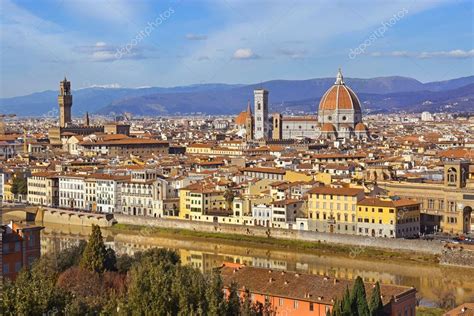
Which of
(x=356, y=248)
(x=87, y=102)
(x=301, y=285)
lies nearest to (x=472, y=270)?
(x=356, y=248)

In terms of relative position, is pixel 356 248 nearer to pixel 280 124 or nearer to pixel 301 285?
pixel 301 285

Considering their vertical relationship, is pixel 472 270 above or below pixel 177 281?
below

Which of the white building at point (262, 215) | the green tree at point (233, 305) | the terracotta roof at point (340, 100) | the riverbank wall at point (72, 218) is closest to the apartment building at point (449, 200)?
the white building at point (262, 215)

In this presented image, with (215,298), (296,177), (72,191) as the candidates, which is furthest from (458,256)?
(72,191)

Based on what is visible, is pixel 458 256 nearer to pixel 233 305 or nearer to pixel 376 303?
pixel 376 303

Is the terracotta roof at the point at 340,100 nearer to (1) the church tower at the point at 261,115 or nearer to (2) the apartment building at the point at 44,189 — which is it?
(1) the church tower at the point at 261,115

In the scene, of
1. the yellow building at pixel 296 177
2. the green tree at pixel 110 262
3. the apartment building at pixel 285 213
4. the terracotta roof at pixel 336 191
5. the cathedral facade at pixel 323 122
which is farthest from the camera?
the cathedral facade at pixel 323 122
